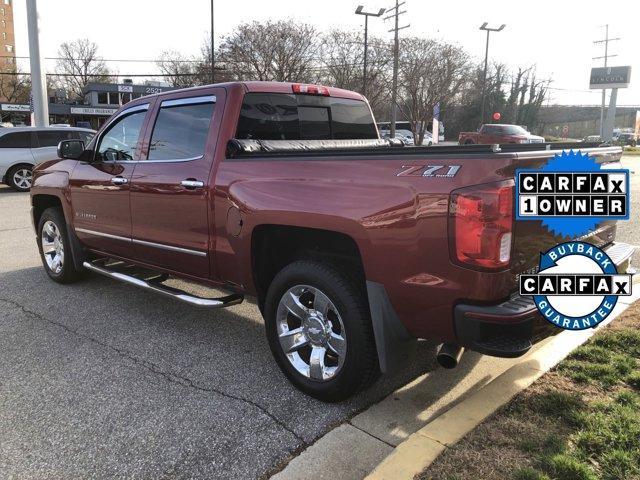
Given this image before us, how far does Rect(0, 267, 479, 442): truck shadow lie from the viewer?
3.37 meters

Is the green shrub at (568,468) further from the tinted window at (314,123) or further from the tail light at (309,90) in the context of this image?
the tail light at (309,90)

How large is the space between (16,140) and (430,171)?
1553 centimetres

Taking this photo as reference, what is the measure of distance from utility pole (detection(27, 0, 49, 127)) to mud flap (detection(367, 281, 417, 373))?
1853cm

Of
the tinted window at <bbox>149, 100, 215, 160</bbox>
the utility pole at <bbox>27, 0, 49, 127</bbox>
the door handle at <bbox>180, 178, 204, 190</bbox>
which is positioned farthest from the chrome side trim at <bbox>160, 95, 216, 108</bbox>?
the utility pole at <bbox>27, 0, 49, 127</bbox>

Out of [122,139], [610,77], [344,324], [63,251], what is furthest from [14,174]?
[610,77]

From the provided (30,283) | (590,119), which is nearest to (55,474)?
(30,283)

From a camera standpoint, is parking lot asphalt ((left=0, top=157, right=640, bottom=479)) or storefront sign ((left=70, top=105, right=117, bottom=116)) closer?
parking lot asphalt ((left=0, top=157, right=640, bottom=479))

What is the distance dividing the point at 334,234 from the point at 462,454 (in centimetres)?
136

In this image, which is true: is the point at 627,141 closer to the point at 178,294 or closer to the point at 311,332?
the point at 178,294

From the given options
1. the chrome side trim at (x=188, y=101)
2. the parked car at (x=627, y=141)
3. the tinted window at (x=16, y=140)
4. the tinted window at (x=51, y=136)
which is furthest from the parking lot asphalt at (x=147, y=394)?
the parked car at (x=627, y=141)

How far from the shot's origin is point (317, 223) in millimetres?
3127

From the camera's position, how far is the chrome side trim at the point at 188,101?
4.05 m

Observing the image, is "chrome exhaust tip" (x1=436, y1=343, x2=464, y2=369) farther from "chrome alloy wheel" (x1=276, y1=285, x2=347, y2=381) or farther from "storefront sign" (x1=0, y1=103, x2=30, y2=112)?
"storefront sign" (x1=0, y1=103, x2=30, y2=112)

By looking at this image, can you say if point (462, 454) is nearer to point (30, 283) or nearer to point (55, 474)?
point (55, 474)
